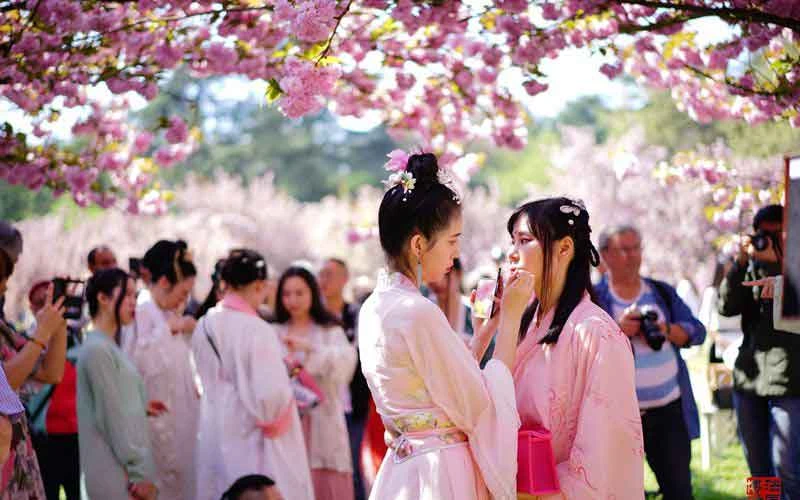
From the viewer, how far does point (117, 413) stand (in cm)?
571

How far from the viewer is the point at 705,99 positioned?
25.3 ft

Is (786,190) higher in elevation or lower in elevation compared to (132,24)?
lower

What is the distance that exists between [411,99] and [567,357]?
4.53 meters

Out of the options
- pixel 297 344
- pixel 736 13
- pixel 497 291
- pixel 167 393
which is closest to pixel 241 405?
pixel 167 393

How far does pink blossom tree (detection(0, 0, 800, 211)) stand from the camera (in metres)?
5.28

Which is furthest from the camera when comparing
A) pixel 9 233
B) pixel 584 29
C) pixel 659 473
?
pixel 584 29

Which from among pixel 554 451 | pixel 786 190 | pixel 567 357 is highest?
pixel 786 190

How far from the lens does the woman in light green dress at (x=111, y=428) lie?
5.73 metres

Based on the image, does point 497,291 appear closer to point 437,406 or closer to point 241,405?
point 437,406

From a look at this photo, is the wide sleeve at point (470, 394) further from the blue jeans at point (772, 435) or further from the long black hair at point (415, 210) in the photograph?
the blue jeans at point (772, 435)

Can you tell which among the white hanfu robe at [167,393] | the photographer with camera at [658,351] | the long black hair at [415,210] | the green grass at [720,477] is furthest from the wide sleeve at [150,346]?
the green grass at [720,477]

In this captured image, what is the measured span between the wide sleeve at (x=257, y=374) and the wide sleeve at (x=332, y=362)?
1.26 meters

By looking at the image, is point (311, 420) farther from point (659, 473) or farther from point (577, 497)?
point (577, 497)

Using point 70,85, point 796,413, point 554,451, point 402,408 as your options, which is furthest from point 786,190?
point 70,85
